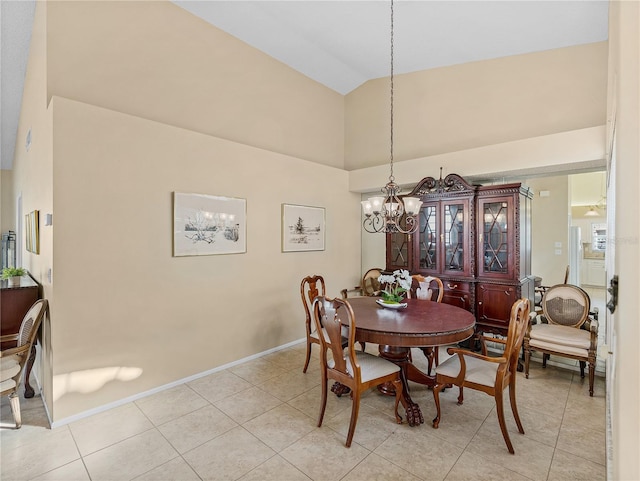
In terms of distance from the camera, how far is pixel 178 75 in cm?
360

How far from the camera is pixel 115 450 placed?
229cm

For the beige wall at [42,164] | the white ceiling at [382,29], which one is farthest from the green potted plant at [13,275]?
the white ceiling at [382,29]

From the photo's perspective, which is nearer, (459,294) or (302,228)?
(459,294)

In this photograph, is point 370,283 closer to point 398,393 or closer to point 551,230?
point 398,393

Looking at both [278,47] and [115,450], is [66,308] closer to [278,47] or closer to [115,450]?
[115,450]

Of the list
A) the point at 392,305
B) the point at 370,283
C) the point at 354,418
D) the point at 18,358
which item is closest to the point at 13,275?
the point at 18,358

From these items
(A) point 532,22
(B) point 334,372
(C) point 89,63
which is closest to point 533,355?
(B) point 334,372

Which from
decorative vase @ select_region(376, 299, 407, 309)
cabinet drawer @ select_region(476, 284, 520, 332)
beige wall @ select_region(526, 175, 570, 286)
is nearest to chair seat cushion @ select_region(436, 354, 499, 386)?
decorative vase @ select_region(376, 299, 407, 309)

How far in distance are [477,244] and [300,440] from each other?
311cm

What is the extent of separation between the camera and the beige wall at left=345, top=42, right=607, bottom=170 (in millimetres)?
3549

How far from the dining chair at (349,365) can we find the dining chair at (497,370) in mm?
428

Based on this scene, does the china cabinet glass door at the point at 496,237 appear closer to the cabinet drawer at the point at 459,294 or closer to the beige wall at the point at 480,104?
the cabinet drawer at the point at 459,294

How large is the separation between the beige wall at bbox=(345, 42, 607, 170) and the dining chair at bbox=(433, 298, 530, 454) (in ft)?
A: 8.96

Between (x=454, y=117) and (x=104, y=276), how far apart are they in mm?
4617
